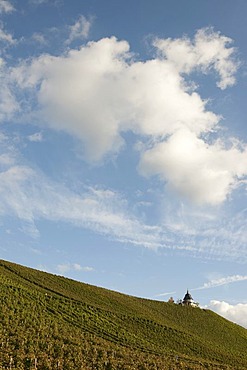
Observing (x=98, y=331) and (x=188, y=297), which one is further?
(x=188, y=297)

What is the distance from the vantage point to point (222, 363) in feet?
232

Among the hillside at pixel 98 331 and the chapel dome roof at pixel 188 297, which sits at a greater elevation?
the chapel dome roof at pixel 188 297

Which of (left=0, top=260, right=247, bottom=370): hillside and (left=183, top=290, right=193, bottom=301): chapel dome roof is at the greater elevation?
(left=183, top=290, right=193, bottom=301): chapel dome roof

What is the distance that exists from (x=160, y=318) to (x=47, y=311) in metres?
35.6

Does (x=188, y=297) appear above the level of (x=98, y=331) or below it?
above

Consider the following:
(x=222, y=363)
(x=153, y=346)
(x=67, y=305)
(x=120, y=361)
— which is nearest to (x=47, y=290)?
(x=67, y=305)

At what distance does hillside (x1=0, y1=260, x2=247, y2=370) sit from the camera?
43.8 m

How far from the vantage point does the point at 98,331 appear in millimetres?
68062

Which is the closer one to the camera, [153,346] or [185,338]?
[153,346]

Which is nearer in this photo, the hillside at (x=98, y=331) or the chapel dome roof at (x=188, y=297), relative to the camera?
the hillside at (x=98, y=331)

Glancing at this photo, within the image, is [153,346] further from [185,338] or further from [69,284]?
[69,284]

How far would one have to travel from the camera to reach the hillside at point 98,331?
43.8 m

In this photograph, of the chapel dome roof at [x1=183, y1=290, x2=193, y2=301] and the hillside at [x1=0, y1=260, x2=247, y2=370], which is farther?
the chapel dome roof at [x1=183, y1=290, x2=193, y2=301]

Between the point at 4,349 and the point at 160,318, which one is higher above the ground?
the point at 160,318
